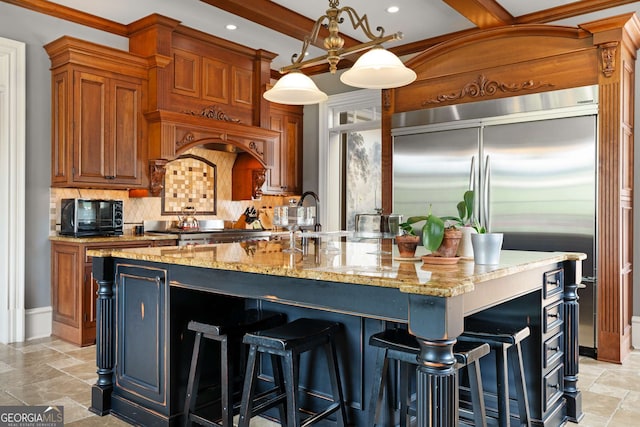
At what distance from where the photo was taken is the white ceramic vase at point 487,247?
78.2 inches

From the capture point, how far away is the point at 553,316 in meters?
2.55

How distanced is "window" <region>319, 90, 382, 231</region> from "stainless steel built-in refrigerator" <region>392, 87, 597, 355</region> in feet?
5.89

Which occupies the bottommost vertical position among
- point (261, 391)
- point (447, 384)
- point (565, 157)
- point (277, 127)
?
point (261, 391)

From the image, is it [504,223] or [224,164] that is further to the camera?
[224,164]

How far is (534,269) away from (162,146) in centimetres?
370

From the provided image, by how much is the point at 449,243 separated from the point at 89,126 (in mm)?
3680

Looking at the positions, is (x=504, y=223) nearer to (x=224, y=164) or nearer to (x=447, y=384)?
(x=447, y=384)

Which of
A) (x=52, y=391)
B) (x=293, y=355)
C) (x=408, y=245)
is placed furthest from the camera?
(x=52, y=391)

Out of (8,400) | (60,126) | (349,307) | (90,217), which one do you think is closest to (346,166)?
(90,217)

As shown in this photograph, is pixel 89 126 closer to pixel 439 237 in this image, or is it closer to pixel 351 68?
pixel 351 68

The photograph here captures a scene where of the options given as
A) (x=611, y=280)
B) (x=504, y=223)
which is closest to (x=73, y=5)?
(x=504, y=223)

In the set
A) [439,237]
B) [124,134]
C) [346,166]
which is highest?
[124,134]

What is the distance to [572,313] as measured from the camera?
2.69 metres

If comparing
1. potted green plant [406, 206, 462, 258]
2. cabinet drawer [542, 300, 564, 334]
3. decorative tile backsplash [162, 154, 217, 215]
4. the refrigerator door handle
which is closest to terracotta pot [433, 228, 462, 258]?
potted green plant [406, 206, 462, 258]
